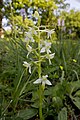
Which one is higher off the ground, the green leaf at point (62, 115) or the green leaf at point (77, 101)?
the green leaf at point (77, 101)

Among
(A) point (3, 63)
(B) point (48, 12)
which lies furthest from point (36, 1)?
(A) point (3, 63)

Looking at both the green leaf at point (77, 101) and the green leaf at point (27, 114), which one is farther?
the green leaf at point (77, 101)

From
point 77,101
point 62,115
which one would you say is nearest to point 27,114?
point 62,115

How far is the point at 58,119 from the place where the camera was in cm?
145

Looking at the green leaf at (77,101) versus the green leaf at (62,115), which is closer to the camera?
the green leaf at (62,115)

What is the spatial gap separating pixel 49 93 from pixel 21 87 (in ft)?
0.74

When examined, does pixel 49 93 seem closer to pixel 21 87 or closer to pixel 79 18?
pixel 21 87

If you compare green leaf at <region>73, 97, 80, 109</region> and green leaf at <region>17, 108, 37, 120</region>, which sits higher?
green leaf at <region>73, 97, 80, 109</region>

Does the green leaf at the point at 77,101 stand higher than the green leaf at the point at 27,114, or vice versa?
the green leaf at the point at 77,101

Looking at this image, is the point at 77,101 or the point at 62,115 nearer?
the point at 62,115

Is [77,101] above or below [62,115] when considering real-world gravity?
above

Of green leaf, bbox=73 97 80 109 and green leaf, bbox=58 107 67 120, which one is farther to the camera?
green leaf, bbox=73 97 80 109

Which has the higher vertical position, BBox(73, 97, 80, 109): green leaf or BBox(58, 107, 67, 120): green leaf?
BBox(73, 97, 80, 109): green leaf

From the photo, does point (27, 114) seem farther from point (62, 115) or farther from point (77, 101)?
point (77, 101)
